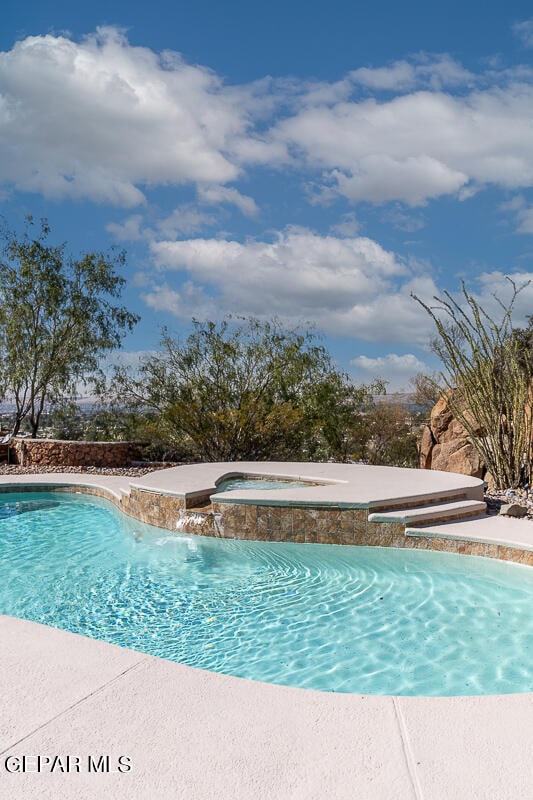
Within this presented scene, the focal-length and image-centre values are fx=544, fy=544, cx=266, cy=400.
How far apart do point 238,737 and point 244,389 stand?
35.5 feet

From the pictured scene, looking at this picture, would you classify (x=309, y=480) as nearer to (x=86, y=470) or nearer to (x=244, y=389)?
(x=244, y=389)

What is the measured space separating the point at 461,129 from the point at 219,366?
6.80 meters

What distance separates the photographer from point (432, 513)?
20.6 feet

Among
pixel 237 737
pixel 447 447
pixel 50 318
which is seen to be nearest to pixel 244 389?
pixel 447 447

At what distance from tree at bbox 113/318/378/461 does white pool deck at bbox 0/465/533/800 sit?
32.5 feet

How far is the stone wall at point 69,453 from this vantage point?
1187 centimetres

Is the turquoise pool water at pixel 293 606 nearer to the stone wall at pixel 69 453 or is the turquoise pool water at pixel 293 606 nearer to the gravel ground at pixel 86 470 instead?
the gravel ground at pixel 86 470

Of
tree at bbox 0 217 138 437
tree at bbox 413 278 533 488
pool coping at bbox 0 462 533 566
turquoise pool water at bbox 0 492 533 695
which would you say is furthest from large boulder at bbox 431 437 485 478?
tree at bbox 0 217 138 437

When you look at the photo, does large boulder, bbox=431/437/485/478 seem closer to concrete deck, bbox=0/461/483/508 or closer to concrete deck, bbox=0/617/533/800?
concrete deck, bbox=0/461/483/508

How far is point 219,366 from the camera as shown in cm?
1265

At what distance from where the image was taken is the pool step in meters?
6.09

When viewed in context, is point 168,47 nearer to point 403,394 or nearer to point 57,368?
point 57,368

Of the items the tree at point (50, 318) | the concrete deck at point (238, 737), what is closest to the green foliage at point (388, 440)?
the tree at point (50, 318)

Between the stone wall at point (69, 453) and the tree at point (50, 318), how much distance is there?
155 cm
